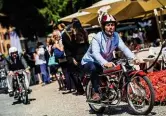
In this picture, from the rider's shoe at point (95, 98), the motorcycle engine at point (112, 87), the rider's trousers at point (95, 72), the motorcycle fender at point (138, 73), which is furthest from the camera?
the rider's shoe at point (95, 98)

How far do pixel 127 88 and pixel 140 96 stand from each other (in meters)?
0.30

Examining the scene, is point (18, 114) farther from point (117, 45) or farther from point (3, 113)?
point (117, 45)

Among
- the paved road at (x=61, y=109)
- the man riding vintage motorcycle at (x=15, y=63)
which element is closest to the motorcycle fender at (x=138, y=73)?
the paved road at (x=61, y=109)

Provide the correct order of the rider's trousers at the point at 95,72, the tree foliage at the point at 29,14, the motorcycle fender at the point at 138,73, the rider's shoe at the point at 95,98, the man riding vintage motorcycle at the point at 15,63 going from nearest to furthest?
the motorcycle fender at the point at 138,73
the rider's trousers at the point at 95,72
the rider's shoe at the point at 95,98
the man riding vintage motorcycle at the point at 15,63
the tree foliage at the point at 29,14

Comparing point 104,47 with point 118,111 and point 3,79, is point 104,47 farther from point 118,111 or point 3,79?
point 3,79

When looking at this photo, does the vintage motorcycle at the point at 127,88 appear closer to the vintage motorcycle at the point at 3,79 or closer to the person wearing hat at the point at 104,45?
the person wearing hat at the point at 104,45

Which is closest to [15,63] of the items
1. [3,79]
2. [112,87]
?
[112,87]

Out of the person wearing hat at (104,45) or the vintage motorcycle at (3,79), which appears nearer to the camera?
the person wearing hat at (104,45)

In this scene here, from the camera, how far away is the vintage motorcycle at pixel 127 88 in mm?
7414

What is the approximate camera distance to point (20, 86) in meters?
13.2

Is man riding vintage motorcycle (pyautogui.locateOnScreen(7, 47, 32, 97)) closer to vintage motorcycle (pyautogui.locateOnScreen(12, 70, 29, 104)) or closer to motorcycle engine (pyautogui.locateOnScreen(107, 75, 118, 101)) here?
vintage motorcycle (pyautogui.locateOnScreen(12, 70, 29, 104))

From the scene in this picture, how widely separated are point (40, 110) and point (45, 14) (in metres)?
33.5

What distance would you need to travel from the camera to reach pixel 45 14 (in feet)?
145

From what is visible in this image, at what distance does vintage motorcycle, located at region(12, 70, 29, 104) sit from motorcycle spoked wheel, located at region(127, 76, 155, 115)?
5670 millimetres
